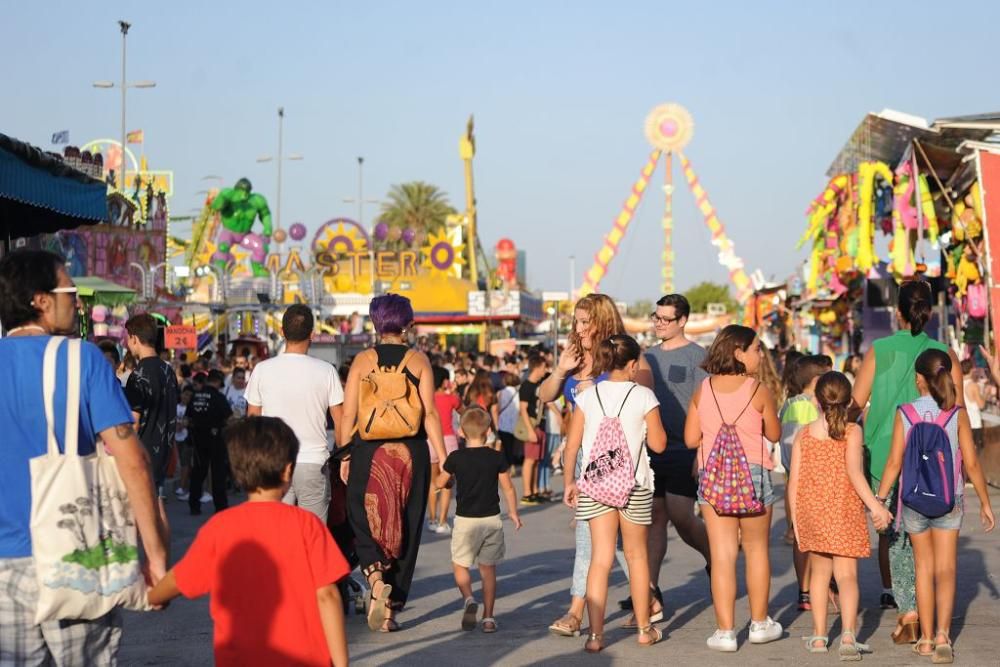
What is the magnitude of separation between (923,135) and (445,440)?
8.09 m

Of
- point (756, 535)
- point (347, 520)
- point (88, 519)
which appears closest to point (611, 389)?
point (756, 535)

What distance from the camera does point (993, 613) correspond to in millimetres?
8461

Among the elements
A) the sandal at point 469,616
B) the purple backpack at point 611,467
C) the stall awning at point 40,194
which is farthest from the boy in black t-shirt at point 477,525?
the stall awning at point 40,194

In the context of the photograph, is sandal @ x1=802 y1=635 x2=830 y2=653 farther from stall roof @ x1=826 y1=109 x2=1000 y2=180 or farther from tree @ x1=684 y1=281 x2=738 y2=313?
tree @ x1=684 y1=281 x2=738 y2=313

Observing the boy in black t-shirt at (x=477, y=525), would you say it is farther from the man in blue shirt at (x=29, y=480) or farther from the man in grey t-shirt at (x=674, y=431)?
the man in blue shirt at (x=29, y=480)

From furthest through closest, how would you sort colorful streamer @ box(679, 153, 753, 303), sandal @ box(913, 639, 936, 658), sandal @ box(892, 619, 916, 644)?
colorful streamer @ box(679, 153, 753, 303)
sandal @ box(892, 619, 916, 644)
sandal @ box(913, 639, 936, 658)

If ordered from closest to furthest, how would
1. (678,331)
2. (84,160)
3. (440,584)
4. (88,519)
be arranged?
(88,519) < (678,331) < (440,584) < (84,160)

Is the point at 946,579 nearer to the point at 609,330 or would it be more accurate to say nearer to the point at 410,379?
the point at 609,330

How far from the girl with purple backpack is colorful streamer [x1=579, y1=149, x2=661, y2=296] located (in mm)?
57894

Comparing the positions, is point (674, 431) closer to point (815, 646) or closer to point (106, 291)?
point (815, 646)

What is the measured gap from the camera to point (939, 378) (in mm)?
7273

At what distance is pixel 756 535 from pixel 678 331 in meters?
1.58

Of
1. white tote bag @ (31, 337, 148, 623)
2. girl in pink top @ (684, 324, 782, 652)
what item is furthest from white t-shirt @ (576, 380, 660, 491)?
white tote bag @ (31, 337, 148, 623)

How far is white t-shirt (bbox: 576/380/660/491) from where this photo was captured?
752cm
